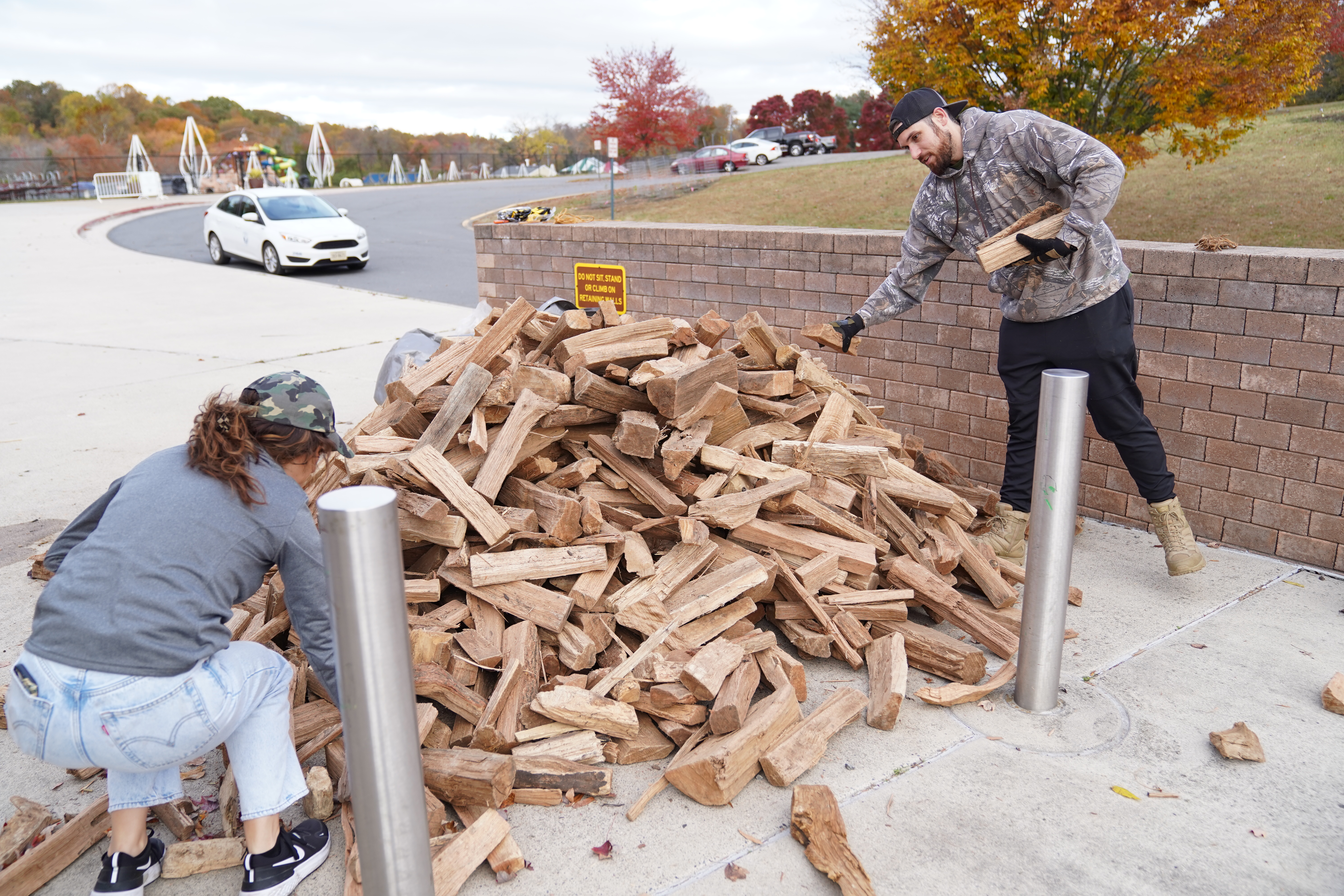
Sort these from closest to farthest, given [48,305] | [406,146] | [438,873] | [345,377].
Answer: [438,873]
[345,377]
[48,305]
[406,146]

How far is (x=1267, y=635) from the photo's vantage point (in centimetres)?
367

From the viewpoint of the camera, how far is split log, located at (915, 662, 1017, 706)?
3.22 metres

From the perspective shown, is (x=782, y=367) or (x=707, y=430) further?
(x=782, y=367)

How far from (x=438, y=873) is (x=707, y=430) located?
2076 mm

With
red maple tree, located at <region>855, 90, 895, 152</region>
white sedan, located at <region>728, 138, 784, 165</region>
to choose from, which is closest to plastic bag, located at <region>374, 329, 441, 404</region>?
white sedan, located at <region>728, 138, 784, 165</region>

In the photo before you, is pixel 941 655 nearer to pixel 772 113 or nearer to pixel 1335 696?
pixel 1335 696

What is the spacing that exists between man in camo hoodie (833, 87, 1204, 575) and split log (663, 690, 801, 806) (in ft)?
6.39

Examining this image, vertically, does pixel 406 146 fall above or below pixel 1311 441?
above

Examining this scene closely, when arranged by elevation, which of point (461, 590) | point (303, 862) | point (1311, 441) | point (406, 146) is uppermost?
point (406, 146)

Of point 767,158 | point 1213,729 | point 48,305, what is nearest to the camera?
point 1213,729

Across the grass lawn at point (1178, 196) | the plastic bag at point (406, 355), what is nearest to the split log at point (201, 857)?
the plastic bag at point (406, 355)

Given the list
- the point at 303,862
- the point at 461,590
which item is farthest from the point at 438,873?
the point at 461,590

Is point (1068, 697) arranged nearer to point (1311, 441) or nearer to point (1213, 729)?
point (1213, 729)

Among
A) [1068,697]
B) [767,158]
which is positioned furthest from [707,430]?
[767,158]
